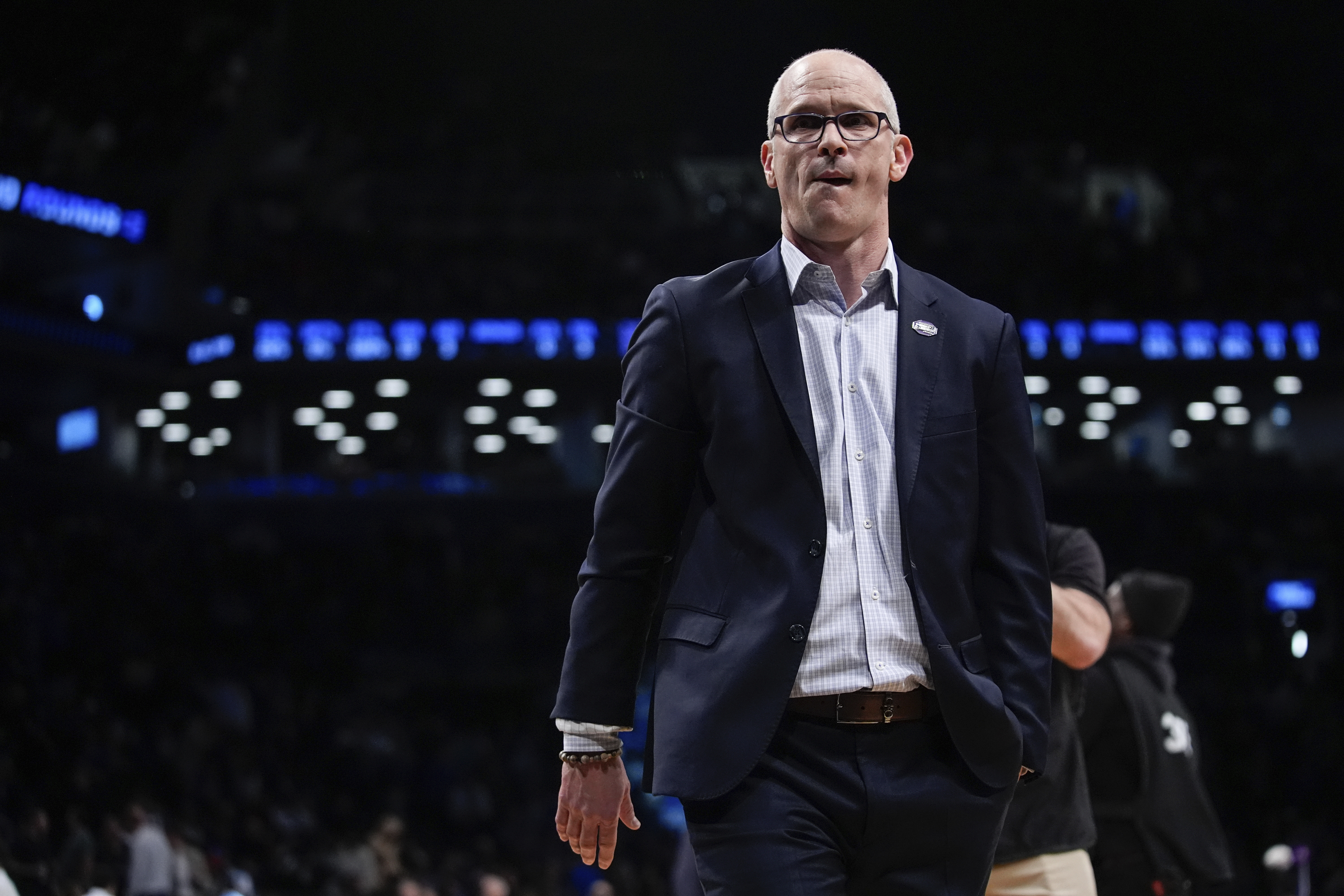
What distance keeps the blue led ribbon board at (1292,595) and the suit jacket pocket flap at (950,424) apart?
A: 2127 centimetres

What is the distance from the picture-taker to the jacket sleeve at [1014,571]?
2.53 m

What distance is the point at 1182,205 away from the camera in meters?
27.0

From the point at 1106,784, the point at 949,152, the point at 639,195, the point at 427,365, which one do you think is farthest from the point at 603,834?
the point at 949,152

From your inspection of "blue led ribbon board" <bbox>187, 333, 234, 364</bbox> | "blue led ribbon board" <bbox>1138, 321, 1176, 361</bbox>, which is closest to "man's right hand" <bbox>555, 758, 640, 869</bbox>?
"blue led ribbon board" <bbox>187, 333, 234, 364</bbox>

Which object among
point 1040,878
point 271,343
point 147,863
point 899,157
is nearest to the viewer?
point 899,157

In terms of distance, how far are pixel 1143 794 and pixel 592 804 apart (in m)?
2.86

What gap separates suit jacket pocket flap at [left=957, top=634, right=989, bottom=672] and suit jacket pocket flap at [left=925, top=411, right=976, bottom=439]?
1.09 feet

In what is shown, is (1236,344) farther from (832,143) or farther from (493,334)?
(832,143)

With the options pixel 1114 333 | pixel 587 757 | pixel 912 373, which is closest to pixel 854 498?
pixel 912 373

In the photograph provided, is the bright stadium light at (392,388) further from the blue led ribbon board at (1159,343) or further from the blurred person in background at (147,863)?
the blurred person in background at (147,863)

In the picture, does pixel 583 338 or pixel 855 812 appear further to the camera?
pixel 583 338

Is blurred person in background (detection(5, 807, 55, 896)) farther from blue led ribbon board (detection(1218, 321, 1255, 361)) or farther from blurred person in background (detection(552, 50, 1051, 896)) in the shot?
blue led ribbon board (detection(1218, 321, 1255, 361))

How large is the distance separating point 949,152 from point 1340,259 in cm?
689

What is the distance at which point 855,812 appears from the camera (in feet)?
7.88
